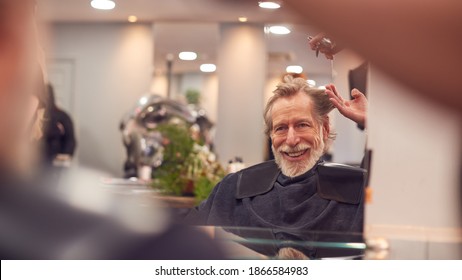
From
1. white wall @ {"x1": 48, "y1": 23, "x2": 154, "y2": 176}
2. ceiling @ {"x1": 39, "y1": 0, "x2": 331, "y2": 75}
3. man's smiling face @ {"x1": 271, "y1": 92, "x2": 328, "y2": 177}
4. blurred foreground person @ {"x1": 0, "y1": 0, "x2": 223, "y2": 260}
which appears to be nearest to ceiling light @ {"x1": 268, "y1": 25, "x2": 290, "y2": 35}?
ceiling @ {"x1": 39, "y1": 0, "x2": 331, "y2": 75}

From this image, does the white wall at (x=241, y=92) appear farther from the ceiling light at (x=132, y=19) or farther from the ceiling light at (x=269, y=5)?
the ceiling light at (x=132, y=19)

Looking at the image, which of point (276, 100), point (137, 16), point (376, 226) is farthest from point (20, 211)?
point (376, 226)

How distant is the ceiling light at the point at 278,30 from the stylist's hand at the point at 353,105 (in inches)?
5.1

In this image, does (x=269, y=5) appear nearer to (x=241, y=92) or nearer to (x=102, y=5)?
(x=241, y=92)

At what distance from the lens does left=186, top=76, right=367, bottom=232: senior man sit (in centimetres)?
109

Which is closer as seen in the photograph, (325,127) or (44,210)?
(325,127)

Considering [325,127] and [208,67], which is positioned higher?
[208,67]

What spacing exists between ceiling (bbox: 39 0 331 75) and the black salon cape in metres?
0.20

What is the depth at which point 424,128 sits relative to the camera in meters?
1.14

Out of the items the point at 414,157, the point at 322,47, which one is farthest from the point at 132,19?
the point at 414,157

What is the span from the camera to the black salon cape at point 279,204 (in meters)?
1.11

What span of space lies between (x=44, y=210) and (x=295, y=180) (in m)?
0.49

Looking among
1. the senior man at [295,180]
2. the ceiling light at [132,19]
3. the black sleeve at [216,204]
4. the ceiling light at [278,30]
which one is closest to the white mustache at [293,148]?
the senior man at [295,180]

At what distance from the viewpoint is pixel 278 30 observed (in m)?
1.12
